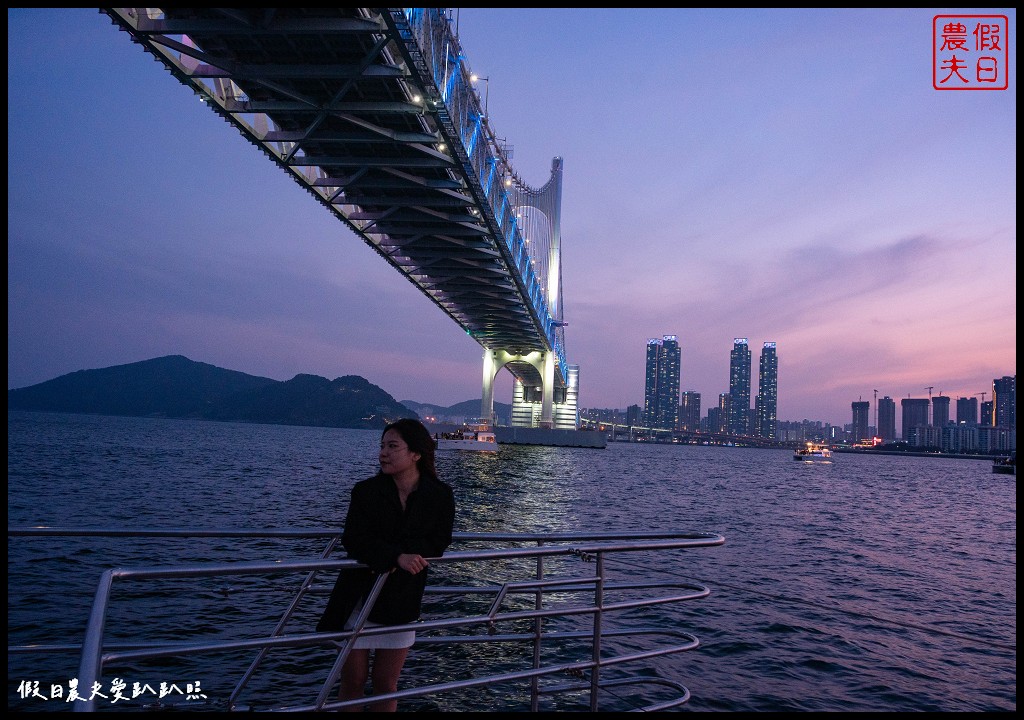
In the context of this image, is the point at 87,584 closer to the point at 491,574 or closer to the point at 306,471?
the point at 491,574

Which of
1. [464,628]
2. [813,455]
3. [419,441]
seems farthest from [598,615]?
[813,455]

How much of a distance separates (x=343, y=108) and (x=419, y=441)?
22259 millimetres

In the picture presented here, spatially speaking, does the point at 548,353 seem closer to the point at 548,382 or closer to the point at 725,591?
the point at 548,382

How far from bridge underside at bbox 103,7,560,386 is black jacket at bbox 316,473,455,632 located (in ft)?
Answer: 48.8

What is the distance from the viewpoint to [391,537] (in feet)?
9.51

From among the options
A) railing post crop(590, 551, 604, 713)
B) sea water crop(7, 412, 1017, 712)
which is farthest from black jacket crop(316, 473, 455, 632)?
sea water crop(7, 412, 1017, 712)

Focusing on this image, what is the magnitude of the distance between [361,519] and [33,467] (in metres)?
34.2

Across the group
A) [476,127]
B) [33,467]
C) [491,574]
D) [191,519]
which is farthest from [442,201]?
[491,574]

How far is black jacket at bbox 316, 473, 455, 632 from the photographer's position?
287cm

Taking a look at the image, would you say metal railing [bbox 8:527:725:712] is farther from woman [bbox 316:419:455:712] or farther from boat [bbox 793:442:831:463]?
boat [bbox 793:442:831:463]

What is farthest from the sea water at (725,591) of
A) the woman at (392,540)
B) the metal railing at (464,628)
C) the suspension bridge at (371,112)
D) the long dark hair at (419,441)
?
the suspension bridge at (371,112)

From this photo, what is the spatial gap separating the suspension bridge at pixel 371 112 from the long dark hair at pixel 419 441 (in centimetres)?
1390

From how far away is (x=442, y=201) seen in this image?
31172mm

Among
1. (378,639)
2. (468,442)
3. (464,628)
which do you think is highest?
(378,639)
